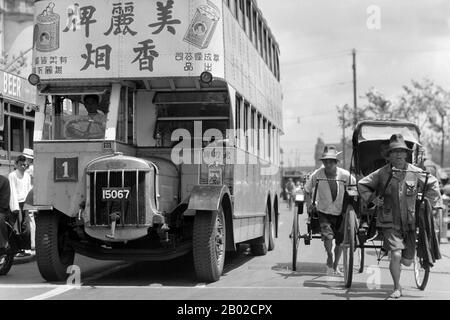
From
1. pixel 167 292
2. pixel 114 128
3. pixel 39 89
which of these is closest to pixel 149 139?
pixel 114 128

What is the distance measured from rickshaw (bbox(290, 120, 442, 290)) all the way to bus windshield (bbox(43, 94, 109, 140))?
3369 mm

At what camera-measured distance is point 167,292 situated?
8961 millimetres

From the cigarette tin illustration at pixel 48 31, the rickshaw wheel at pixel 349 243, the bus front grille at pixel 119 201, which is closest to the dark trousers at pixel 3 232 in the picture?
the bus front grille at pixel 119 201

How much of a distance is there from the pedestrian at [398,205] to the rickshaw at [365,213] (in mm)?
120

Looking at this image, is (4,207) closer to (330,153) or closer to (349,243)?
(330,153)

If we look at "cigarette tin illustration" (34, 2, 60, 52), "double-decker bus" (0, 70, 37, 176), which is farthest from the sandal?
"double-decker bus" (0, 70, 37, 176)

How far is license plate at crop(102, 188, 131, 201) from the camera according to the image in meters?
9.09

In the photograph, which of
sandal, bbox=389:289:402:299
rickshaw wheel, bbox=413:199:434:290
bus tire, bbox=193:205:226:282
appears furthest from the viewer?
bus tire, bbox=193:205:226:282

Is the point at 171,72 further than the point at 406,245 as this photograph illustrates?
Yes

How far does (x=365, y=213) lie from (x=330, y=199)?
24.5 inches
